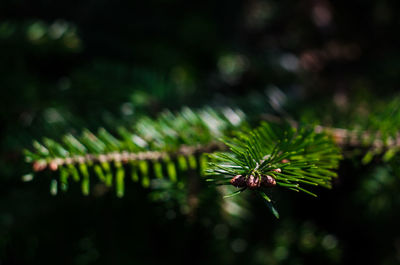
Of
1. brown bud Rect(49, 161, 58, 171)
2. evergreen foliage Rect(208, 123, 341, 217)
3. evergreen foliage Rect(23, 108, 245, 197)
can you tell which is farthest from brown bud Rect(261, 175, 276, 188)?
brown bud Rect(49, 161, 58, 171)

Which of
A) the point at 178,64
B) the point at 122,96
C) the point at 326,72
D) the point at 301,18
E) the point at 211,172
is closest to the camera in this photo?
the point at 211,172

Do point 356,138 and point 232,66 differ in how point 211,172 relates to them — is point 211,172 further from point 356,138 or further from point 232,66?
point 232,66

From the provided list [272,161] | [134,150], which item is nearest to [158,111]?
[134,150]

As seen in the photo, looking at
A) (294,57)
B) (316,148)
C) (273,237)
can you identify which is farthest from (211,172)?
(294,57)

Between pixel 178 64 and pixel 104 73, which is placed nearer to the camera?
pixel 104 73

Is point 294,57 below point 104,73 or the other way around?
the other way around

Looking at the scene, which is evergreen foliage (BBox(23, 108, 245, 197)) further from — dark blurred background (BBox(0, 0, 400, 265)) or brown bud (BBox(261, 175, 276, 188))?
brown bud (BBox(261, 175, 276, 188))
